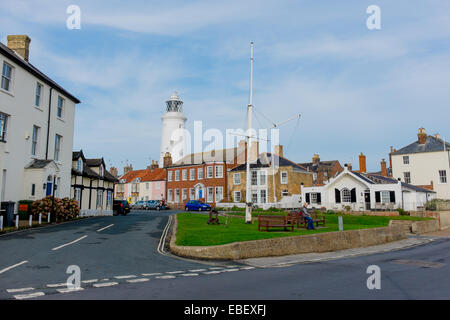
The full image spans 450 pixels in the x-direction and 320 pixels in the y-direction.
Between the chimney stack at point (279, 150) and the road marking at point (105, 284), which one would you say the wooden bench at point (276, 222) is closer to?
the road marking at point (105, 284)

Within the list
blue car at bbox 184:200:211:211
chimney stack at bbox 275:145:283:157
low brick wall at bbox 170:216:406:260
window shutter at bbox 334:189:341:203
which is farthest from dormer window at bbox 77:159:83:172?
chimney stack at bbox 275:145:283:157

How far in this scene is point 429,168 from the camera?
5356cm

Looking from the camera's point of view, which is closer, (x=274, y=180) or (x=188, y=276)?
(x=188, y=276)

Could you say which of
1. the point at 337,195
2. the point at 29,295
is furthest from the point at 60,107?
the point at 337,195

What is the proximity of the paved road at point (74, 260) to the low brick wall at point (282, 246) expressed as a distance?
110 cm

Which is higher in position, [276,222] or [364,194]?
[364,194]

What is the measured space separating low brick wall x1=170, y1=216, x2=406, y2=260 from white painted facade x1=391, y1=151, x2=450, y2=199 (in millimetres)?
39054

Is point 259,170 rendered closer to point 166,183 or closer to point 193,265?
point 166,183

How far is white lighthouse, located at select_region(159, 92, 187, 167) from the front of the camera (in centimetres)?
8194

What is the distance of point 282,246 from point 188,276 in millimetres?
6051

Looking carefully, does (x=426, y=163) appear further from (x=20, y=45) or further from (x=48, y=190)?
(x=20, y=45)

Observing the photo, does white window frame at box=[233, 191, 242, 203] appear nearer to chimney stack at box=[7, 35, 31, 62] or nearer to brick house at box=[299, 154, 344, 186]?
brick house at box=[299, 154, 344, 186]
